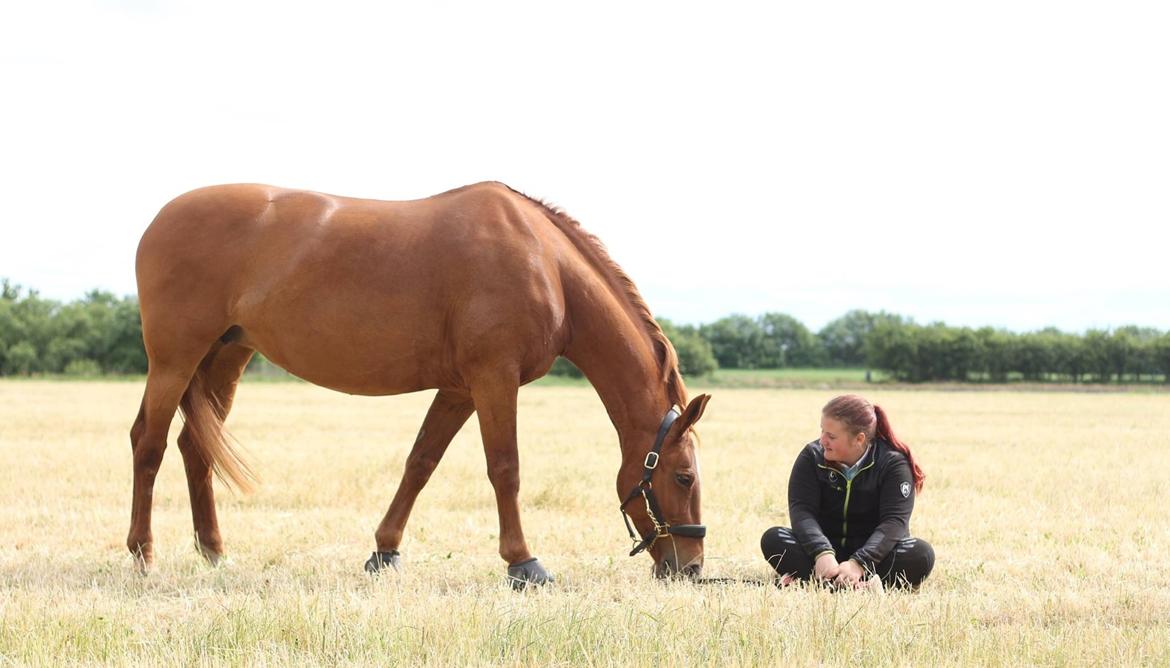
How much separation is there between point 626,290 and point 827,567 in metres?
2.29

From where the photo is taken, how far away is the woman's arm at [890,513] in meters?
6.18

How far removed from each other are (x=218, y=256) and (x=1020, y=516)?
25.6 ft

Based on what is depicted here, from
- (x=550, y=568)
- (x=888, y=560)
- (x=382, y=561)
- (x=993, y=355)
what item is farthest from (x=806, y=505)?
(x=993, y=355)

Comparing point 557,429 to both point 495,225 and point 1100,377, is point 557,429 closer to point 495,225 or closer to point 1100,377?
point 495,225

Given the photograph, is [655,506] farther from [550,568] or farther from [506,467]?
[550,568]

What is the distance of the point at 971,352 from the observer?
7688 cm

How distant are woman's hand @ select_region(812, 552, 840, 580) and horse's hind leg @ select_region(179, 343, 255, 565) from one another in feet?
14.2

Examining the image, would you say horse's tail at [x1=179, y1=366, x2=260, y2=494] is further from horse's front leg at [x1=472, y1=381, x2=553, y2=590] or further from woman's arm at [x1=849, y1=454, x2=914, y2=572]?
woman's arm at [x1=849, y1=454, x2=914, y2=572]

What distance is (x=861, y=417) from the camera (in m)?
6.18

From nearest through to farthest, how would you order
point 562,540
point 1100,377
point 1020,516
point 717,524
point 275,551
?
point 275,551
point 562,540
point 717,524
point 1020,516
point 1100,377

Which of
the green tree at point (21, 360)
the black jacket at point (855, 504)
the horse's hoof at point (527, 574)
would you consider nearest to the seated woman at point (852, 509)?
the black jacket at point (855, 504)

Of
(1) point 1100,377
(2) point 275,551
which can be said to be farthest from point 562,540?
(1) point 1100,377

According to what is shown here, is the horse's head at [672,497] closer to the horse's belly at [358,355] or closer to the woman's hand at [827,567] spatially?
the woman's hand at [827,567]

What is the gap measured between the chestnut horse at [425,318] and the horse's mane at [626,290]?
1 cm
